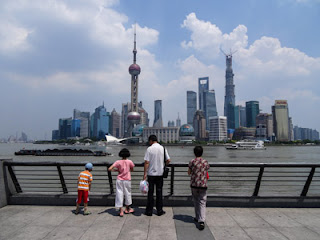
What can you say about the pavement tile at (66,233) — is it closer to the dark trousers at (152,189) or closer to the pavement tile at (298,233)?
the dark trousers at (152,189)

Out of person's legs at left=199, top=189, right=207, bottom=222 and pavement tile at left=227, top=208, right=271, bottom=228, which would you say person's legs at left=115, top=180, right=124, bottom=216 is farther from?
pavement tile at left=227, top=208, right=271, bottom=228

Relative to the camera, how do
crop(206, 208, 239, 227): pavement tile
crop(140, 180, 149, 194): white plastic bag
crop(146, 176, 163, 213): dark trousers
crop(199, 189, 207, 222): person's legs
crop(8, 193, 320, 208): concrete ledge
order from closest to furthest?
crop(199, 189, 207, 222): person's legs, crop(206, 208, 239, 227): pavement tile, crop(140, 180, 149, 194): white plastic bag, crop(146, 176, 163, 213): dark trousers, crop(8, 193, 320, 208): concrete ledge

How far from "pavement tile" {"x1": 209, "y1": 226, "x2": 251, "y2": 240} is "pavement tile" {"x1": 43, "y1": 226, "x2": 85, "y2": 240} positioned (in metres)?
2.62

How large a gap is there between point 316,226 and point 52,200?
6402mm

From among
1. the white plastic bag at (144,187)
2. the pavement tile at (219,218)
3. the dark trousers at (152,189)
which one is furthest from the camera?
the dark trousers at (152,189)

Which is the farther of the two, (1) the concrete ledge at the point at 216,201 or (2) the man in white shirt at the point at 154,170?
(1) the concrete ledge at the point at 216,201

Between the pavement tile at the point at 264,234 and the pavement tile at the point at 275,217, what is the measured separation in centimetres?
37

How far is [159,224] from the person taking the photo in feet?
15.1

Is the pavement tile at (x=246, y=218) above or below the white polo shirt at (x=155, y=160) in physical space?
below

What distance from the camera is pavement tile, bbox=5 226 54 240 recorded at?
402 centimetres

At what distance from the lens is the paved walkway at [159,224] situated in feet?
13.5

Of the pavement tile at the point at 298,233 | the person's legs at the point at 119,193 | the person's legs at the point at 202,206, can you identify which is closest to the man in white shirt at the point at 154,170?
the person's legs at the point at 119,193

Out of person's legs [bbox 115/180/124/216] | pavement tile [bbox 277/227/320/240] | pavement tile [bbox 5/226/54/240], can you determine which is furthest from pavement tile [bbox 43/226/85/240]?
pavement tile [bbox 277/227/320/240]

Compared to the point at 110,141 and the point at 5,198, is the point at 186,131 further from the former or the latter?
the point at 5,198
